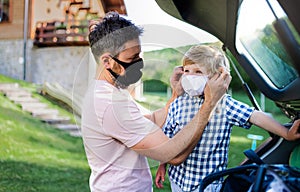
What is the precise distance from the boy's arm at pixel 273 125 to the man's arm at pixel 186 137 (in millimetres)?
200

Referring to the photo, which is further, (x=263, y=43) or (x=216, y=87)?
(x=263, y=43)

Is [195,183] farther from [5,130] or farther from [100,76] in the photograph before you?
[5,130]

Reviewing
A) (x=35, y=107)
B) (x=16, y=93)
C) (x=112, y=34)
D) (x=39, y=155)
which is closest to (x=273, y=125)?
(x=112, y=34)

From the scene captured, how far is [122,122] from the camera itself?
135 cm

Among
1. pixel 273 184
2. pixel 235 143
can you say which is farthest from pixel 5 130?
pixel 273 184

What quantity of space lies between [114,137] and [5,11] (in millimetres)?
8713

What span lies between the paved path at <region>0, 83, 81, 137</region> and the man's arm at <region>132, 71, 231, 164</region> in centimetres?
626

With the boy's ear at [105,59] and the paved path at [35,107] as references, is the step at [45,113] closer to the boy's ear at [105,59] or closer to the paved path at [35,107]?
the paved path at [35,107]

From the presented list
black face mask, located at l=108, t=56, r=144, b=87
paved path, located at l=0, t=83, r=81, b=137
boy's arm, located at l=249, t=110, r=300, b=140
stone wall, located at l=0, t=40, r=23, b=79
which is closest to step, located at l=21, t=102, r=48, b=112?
paved path, located at l=0, t=83, r=81, b=137

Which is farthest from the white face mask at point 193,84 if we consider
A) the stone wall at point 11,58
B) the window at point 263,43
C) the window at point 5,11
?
the window at point 5,11

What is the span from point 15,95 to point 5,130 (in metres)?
1.57

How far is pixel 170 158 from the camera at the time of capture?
1.34 m

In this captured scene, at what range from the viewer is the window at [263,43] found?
57.7 inches

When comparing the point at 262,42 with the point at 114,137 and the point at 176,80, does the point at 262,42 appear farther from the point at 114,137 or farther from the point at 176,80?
the point at 114,137
